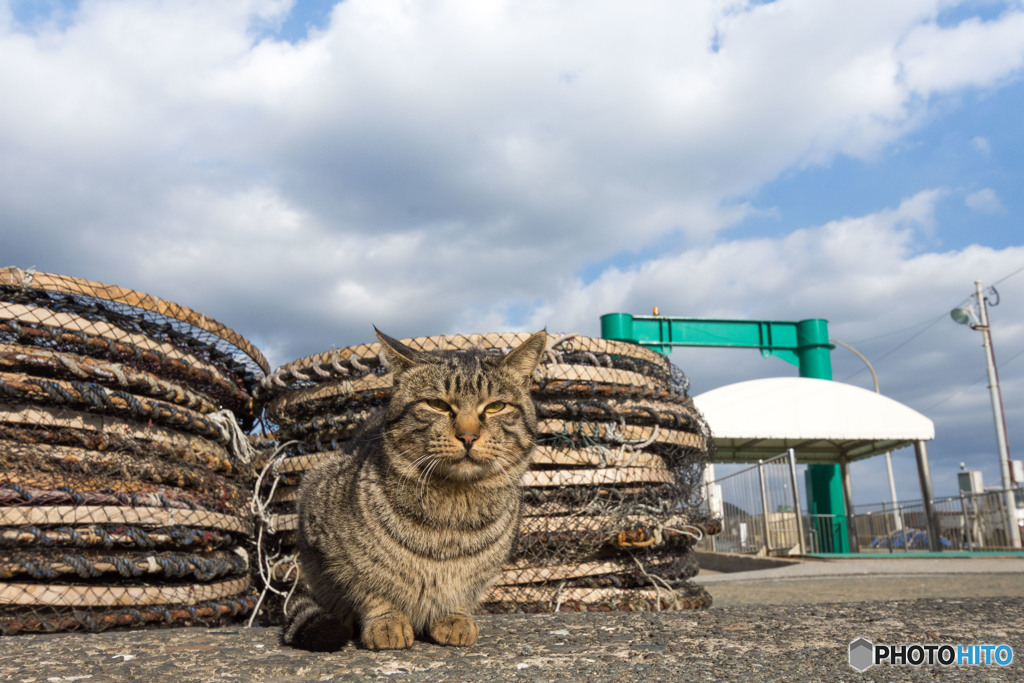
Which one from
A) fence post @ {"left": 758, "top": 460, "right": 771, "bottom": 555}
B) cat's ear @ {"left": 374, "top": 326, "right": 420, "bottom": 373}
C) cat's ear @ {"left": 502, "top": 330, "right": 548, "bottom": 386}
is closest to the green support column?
fence post @ {"left": 758, "top": 460, "right": 771, "bottom": 555}

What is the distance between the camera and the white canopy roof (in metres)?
12.2

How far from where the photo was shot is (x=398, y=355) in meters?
2.53

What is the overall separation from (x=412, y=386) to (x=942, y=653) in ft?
6.02

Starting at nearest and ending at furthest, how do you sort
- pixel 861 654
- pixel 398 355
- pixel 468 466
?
pixel 861 654 < pixel 468 466 < pixel 398 355

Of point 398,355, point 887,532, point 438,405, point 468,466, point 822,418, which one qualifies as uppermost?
point 822,418

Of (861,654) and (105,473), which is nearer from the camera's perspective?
(861,654)

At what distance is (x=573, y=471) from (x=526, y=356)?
682 mm

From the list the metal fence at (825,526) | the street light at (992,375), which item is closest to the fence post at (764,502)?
the metal fence at (825,526)

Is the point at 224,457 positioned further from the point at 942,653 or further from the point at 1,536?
the point at 942,653

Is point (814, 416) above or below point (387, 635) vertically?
above

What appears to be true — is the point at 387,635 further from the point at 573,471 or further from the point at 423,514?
the point at 573,471

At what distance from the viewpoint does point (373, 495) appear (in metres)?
2.31

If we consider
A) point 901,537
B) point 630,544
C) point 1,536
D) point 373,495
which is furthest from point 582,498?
point 901,537

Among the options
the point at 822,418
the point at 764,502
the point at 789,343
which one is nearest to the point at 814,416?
the point at 822,418
